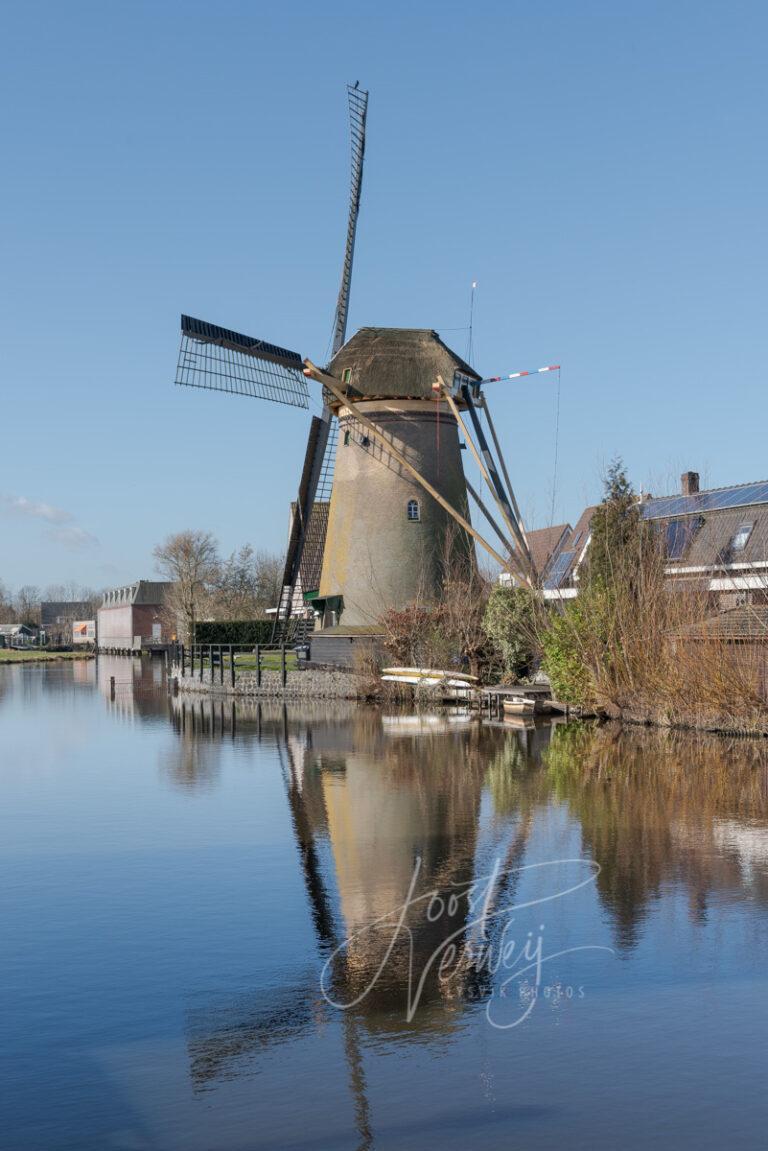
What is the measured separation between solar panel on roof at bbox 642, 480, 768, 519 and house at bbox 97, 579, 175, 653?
194 ft

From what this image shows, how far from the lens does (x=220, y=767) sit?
18.3m

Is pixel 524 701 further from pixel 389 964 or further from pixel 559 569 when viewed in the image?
pixel 389 964

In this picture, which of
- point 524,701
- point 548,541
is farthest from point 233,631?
point 524,701

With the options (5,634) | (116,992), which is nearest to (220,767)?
(116,992)

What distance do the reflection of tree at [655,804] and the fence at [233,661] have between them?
14.8 m

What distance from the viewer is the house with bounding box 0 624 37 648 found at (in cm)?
13638

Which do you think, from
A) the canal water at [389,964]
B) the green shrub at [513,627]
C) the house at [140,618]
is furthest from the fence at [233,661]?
the house at [140,618]

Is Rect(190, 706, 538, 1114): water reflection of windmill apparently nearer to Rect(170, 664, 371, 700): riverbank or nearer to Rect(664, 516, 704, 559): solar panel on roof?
Rect(170, 664, 371, 700): riverbank

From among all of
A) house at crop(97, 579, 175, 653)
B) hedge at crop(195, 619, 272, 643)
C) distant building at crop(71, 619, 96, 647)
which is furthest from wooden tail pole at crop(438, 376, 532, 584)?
distant building at crop(71, 619, 96, 647)

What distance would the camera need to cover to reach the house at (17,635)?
13638 centimetres

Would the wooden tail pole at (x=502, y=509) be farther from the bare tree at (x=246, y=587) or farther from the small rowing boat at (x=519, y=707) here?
the bare tree at (x=246, y=587)

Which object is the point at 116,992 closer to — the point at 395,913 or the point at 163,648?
the point at 395,913

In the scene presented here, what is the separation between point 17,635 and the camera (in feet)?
470

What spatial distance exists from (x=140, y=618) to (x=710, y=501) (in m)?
72.4
